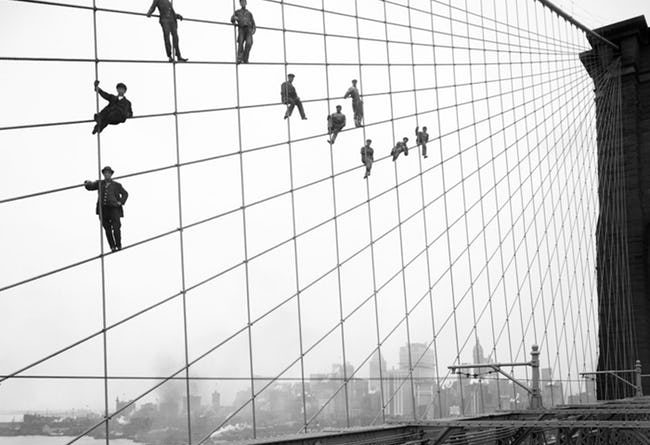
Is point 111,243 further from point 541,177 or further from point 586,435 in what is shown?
point 541,177

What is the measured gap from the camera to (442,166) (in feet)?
57.6

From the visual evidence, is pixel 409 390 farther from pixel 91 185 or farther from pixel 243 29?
pixel 91 185

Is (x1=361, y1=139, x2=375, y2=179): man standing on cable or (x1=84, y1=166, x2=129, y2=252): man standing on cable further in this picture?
(x1=361, y1=139, x2=375, y2=179): man standing on cable

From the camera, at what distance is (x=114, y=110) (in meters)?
8.52

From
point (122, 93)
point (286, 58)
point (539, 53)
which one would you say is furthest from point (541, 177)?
point (122, 93)

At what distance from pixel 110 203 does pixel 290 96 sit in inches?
170

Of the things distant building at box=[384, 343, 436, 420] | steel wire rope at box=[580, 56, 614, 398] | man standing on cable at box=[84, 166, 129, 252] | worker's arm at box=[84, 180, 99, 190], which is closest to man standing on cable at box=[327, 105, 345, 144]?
distant building at box=[384, 343, 436, 420]

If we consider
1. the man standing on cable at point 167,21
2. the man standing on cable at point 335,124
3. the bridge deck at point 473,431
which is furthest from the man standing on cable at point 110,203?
the man standing on cable at point 335,124

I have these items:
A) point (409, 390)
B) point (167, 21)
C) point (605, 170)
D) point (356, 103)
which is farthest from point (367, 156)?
point (605, 170)

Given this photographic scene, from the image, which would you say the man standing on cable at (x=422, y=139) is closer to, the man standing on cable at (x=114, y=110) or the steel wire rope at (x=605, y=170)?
the steel wire rope at (x=605, y=170)

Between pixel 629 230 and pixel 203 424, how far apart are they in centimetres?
1465

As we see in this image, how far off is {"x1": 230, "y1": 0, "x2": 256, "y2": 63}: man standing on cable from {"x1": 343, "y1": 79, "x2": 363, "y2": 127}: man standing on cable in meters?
3.10

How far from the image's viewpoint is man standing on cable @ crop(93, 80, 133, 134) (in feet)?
27.5

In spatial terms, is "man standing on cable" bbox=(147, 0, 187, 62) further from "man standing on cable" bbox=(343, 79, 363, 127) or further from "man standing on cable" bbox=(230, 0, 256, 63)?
"man standing on cable" bbox=(343, 79, 363, 127)
